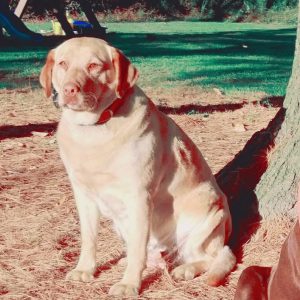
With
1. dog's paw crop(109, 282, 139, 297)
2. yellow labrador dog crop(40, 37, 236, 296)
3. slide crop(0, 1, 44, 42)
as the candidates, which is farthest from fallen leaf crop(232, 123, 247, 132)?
slide crop(0, 1, 44, 42)

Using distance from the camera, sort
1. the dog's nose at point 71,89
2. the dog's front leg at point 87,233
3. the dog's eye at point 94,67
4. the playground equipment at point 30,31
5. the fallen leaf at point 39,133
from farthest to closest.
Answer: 1. the playground equipment at point 30,31
2. the fallen leaf at point 39,133
3. the dog's front leg at point 87,233
4. the dog's eye at point 94,67
5. the dog's nose at point 71,89

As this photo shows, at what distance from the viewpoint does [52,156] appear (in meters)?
5.98

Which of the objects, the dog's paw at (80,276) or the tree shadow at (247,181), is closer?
the dog's paw at (80,276)

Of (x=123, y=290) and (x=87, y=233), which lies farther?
(x=87, y=233)

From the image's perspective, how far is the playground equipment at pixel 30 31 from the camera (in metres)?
16.6

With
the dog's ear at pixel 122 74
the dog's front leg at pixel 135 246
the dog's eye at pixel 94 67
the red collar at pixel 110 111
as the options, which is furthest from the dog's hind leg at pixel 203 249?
the dog's eye at pixel 94 67

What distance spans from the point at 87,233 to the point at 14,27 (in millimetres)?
14049

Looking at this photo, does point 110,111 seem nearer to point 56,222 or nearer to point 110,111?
point 110,111

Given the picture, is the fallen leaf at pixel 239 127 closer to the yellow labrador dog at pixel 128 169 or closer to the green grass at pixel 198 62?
the green grass at pixel 198 62

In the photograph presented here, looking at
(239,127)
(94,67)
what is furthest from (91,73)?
(239,127)

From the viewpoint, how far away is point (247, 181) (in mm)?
4324

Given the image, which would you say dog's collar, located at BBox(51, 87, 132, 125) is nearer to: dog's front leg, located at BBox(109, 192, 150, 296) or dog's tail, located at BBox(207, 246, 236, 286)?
dog's front leg, located at BBox(109, 192, 150, 296)

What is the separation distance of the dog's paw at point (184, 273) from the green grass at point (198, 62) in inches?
243

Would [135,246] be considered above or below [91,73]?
below
